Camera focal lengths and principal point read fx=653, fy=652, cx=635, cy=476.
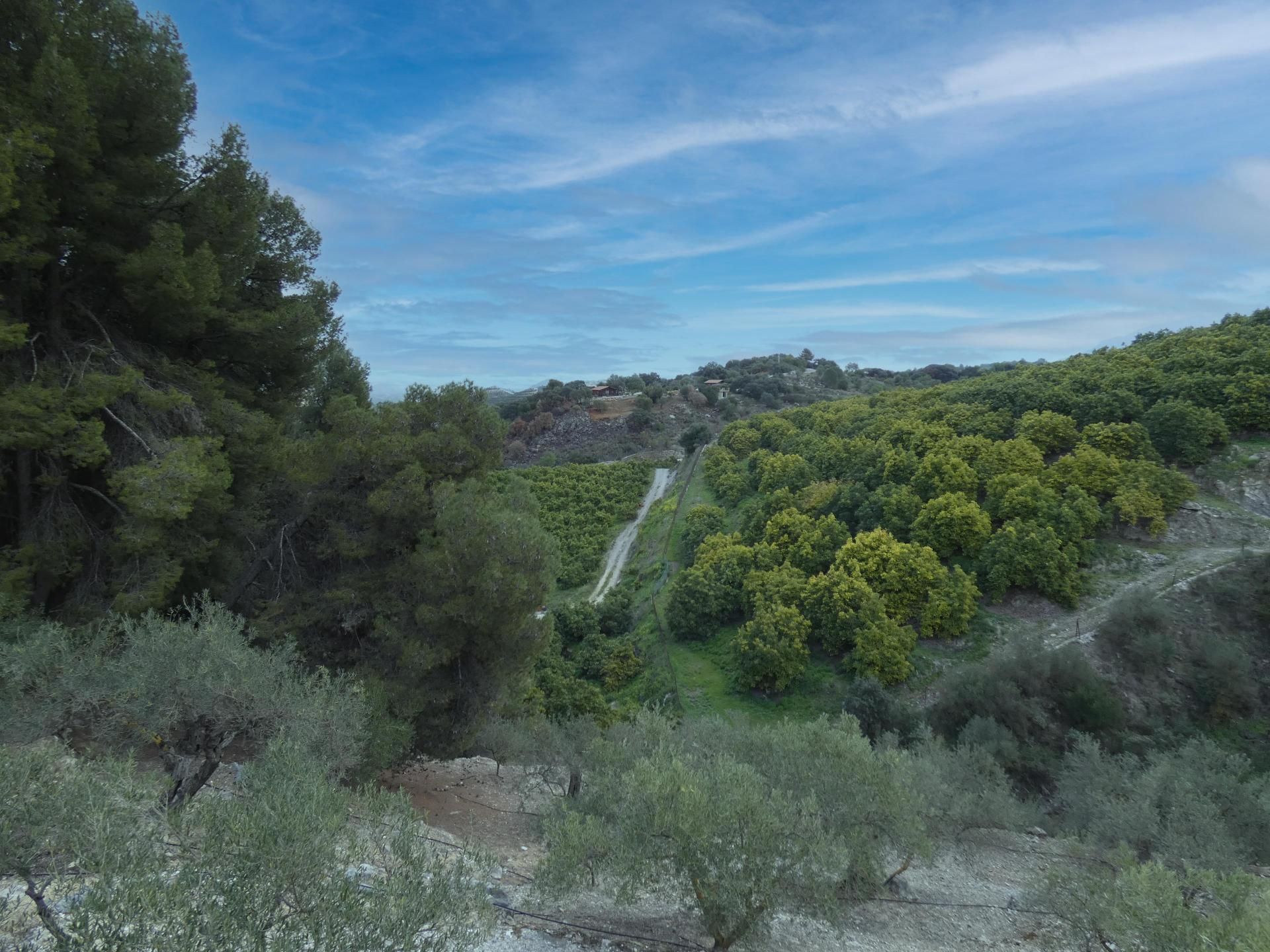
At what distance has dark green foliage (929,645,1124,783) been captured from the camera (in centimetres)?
1430

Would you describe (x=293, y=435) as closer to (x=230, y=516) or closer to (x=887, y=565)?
(x=230, y=516)

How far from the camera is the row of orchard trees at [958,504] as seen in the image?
1892cm

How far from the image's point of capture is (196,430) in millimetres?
8633

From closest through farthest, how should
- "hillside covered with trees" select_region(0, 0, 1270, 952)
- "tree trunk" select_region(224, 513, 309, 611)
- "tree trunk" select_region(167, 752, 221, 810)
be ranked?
1. "hillside covered with trees" select_region(0, 0, 1270, 952)
2. "tree trunk" select_region(167, 752, 221, 810)
3. "tree trunk" select_region(224, 513, 309, 611)

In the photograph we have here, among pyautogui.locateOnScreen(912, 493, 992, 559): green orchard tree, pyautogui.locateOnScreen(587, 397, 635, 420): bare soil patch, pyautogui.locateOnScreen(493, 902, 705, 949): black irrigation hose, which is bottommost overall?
pyautogui.locateOnScreen(493, 902, 705, 949): black irrigation hose

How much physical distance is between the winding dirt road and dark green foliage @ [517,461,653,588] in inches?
16.7

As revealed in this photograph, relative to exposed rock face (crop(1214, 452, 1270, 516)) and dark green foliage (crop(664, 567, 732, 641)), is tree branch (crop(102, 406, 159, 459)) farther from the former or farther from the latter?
exposed rock face (crop(1214, 452, 1270, 516))

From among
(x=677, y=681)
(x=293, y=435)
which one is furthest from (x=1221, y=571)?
(x=293, y=435)

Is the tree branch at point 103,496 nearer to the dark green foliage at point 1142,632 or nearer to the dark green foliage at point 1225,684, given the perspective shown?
the dark green foliage at point 1142,632

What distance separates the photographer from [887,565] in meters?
19.9

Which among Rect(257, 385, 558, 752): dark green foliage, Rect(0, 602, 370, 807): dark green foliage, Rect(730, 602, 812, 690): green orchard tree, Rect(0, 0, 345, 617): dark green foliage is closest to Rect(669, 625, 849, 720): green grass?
Rect(730, 602, 812, 690): green orchard tree

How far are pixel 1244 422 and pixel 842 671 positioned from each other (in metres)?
A: 16.5

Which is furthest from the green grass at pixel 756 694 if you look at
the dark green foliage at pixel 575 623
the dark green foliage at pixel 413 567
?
the dark green foliage at pixel 413 567

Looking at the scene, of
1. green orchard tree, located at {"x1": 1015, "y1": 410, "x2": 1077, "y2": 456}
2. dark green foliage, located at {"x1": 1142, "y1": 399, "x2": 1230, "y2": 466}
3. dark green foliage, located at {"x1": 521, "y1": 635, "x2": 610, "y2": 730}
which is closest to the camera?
dark green foliage, located at {"x1": 521, "y1": 635, "x2": 610, "y2": 730}
